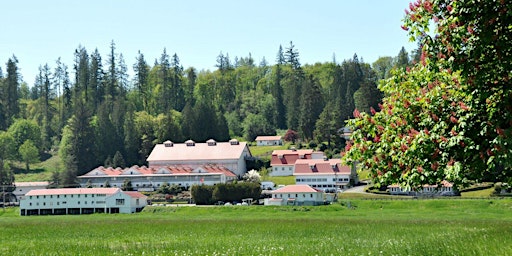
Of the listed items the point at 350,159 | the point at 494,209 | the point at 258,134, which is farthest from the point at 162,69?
the point at 350,159

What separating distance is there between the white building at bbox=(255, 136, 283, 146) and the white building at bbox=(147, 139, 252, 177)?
62.8 ft

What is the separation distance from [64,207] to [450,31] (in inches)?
3539

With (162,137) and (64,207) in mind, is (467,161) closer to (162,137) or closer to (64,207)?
(64,207)

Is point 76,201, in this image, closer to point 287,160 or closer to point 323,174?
point 323,174

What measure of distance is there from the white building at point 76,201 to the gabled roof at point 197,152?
34.2 metres

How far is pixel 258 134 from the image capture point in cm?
16412

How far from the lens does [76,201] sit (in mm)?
96312

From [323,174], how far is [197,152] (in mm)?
31059

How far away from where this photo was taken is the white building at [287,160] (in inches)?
4936

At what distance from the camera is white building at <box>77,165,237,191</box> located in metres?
117

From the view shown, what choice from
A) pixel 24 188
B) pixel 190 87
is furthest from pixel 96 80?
pixel 24 188

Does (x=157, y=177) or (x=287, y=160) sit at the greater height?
(x=287, y=160)

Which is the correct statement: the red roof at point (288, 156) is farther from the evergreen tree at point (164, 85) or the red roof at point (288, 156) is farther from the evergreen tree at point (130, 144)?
the evergreen tree at point (164, 85)

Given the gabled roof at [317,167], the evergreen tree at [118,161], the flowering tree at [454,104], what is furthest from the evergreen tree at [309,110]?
the flowering tree at [454,104]
